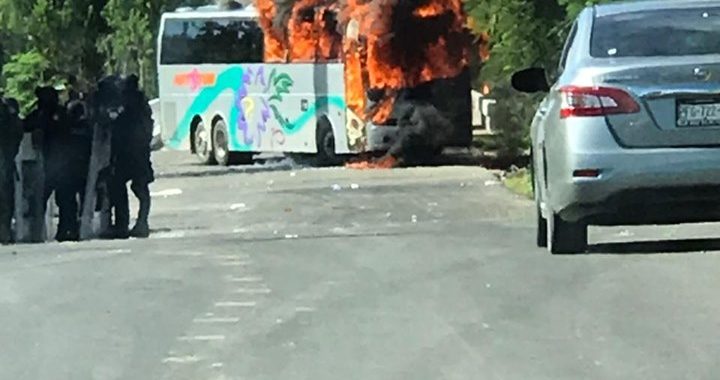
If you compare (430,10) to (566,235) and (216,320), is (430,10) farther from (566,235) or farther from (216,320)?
(216,320)

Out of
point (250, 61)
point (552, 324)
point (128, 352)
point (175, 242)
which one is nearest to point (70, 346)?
point (128, 352)

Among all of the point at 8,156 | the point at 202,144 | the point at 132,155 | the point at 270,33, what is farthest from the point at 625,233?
the point at 202,144

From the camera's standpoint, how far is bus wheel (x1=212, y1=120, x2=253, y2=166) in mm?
45750

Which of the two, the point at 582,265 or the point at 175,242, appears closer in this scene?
the point at 582,265

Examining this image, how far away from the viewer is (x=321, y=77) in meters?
40.6

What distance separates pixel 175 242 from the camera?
1991 cm

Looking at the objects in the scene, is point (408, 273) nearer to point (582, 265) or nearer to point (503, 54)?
point (582, 265)

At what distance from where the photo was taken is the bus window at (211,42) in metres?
44.1

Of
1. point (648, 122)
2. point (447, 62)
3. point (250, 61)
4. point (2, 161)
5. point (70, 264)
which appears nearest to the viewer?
point (648, 122)

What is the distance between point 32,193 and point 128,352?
42.0ft

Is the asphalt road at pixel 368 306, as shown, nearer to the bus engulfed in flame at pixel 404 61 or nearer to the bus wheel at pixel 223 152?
the bus engulfed in flame at pixel 404 61

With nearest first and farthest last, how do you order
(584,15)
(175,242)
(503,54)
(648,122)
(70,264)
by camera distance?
(648,122) → (584,15) → (70,264) → (175,242) → (503,54)

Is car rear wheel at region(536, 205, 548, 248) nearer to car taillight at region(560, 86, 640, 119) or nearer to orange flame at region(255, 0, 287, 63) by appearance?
car taillight at region(560, 86, 640, 119)

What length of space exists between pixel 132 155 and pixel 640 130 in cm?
1116
